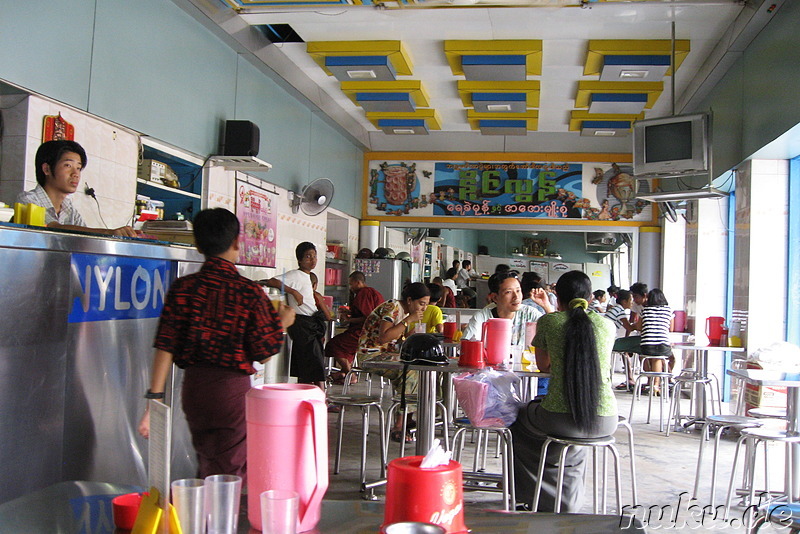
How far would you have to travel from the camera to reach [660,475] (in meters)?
5.03

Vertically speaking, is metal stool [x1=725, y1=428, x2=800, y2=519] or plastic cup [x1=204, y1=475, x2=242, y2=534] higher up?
plastic cup [x1=204, y1=475, x2=242, y2=534]

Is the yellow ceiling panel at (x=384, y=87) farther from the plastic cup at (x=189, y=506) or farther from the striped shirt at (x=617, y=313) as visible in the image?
the plastic cup at (x=189, y=506)

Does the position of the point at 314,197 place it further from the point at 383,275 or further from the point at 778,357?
the point at 778,357

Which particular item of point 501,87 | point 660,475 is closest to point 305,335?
point 660,475

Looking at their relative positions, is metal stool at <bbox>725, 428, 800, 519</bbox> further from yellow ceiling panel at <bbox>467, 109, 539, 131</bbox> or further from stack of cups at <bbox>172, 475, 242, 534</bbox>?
yellow ceiling panel at <bbox>467, 109, 539, 131</bbox>

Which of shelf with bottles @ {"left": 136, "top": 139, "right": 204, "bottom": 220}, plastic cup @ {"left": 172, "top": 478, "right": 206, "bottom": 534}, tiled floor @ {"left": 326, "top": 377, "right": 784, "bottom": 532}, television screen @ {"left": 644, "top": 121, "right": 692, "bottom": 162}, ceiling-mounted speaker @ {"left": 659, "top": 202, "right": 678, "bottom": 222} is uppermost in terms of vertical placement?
television screen @ {"left": 644, "top": 121, "right": 692, "bottom": 162}

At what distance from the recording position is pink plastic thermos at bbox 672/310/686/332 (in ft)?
30.3

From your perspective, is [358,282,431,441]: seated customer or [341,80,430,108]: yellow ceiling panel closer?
[358,282,431,441]: seated customer

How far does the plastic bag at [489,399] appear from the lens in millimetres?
3602

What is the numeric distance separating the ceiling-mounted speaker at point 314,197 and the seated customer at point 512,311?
165 inches

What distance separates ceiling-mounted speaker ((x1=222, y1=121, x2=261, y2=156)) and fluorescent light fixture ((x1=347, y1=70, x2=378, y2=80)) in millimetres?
1620

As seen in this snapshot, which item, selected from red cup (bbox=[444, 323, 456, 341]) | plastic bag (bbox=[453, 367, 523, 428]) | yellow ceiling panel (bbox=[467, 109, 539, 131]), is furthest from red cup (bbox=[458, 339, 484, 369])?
yellow ceiling panel (bbox=[467, 109, 539, 131])

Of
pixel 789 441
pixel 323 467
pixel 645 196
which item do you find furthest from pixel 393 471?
pixel 645 196

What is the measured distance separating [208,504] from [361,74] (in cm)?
713
